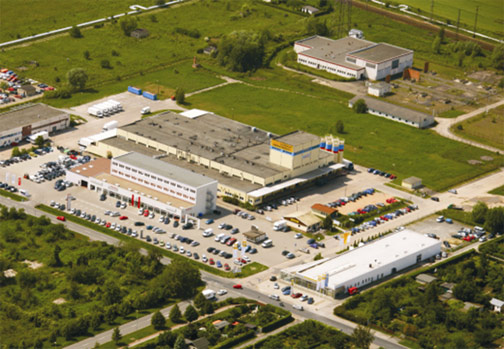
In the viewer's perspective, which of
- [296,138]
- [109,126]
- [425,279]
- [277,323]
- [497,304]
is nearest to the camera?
[277,323]

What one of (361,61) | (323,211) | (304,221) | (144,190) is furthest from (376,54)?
(144,190)

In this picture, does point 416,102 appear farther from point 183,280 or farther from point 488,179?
point 183,280

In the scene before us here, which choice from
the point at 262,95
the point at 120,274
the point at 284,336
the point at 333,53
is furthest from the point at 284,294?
the point at 333,53

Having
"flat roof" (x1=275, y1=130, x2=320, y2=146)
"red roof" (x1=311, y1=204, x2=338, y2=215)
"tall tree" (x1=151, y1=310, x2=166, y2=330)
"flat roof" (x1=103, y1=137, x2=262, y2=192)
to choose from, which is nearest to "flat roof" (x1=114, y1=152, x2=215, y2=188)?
"flat roof" (x1=103, y1=137, x2=262, y2=192)

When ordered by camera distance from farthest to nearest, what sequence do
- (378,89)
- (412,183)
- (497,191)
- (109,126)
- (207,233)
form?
(378,89) → (109,126) → (497,191) → (412,183) → (207,233)

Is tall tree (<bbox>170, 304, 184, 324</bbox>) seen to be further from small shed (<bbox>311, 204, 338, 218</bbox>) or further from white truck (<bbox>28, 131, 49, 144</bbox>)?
white truck (<bbox>28, 131, 49, 144</bbox>)

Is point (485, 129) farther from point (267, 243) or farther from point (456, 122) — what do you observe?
point (267, 243)
